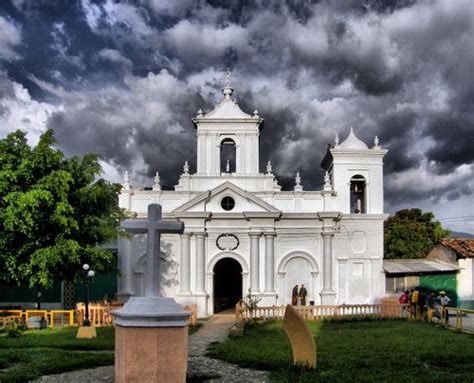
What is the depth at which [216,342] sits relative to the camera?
19328 millimetres

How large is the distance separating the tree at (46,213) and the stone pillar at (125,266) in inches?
208

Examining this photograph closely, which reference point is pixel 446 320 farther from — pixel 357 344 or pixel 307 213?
→ pixel 307 213

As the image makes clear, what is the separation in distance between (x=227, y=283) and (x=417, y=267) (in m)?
10.6

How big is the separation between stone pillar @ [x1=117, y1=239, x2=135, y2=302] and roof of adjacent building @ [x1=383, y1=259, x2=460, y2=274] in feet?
42.5

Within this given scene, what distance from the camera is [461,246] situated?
3362 cm

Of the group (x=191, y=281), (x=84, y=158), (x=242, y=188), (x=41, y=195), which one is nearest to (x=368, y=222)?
(x=242, y=188)

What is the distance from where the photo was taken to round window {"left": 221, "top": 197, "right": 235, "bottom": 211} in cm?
3159

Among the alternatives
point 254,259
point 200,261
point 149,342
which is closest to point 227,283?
point 254,259

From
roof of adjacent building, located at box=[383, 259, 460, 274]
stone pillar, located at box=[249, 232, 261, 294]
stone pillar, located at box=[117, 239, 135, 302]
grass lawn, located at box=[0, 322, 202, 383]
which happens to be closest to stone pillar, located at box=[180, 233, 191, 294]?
stone pillar, located at box=[117, 239, 135, 302]

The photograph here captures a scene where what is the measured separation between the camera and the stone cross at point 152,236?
34.1ft

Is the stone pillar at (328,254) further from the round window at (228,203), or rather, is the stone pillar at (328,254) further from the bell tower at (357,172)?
the round window at (228,203)

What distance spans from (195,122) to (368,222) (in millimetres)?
10339

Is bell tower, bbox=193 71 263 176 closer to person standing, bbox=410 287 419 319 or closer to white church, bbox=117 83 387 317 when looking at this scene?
white church, bbox=117 83 387 317

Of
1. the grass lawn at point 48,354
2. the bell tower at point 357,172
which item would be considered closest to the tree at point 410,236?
the bell tower at point 357,172
